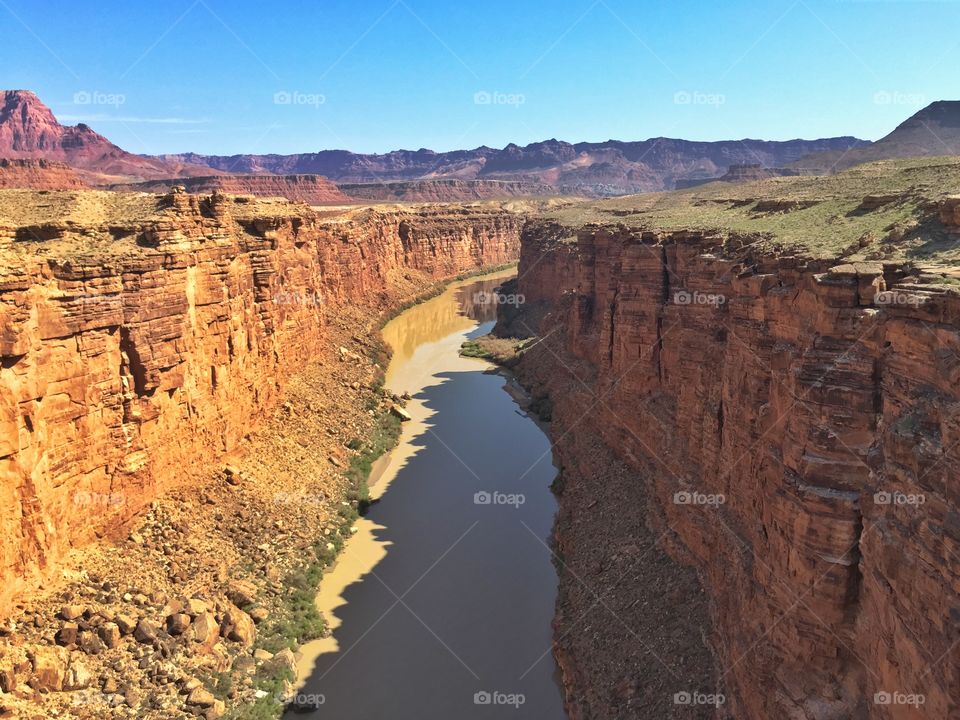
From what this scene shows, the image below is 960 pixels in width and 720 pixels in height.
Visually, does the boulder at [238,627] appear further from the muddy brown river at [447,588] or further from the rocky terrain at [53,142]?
the rocky terrain at [53,142]

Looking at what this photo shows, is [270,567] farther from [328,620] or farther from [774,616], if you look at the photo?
[774,616]

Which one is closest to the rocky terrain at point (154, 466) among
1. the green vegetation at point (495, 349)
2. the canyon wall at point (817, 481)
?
the canyon wall at point (817, 481)

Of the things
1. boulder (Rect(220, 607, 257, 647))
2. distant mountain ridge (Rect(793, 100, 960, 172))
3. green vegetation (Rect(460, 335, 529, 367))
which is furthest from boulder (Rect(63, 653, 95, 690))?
distant mountain ridge (Rect(793, 100, 960, 172))

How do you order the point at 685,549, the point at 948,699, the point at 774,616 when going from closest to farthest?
the point at 948,699, the point at 774,616, the point at 685,549

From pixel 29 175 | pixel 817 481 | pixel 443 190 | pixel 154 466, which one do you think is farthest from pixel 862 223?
pixel 443 190

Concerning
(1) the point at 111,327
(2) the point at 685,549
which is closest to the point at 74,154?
(1) the point at 111,327

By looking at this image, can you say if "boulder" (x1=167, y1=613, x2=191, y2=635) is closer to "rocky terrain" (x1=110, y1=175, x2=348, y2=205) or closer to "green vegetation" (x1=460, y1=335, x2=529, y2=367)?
"green vegetation" (x1=460, y1=335, x2=529, y2=367)
